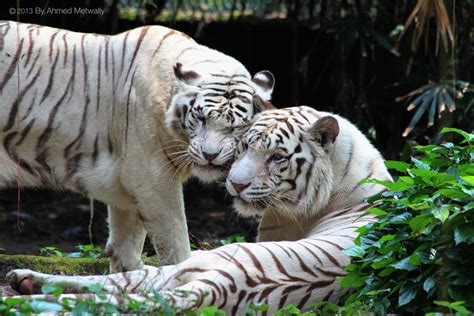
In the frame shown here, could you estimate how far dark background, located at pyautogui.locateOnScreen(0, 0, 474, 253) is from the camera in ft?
29.5

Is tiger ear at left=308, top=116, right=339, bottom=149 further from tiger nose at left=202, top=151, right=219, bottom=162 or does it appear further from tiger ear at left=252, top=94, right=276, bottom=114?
tiger nose at left=202, top=151, right=219, bottom=162

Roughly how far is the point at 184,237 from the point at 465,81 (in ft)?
14.8

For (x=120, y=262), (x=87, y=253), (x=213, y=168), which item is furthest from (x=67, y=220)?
(x=213, y=168)

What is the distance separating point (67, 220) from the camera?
9562 millimetres

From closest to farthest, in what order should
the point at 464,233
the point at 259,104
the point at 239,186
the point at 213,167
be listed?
the point at 464,233 → the point at 239,186 → the point at 213,167 → the point at 259,104

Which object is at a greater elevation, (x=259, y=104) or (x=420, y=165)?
(x=259, y=104)

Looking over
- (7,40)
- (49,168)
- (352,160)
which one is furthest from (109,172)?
(352,160)

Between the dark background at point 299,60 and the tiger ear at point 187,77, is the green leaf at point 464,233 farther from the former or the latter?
the dark background at point 299,60

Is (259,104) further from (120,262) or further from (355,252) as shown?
(120,262)

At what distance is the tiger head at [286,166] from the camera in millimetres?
4770

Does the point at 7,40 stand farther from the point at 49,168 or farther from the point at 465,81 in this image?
the point at 465,81

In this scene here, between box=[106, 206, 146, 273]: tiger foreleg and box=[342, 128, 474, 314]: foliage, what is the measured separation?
185 cm

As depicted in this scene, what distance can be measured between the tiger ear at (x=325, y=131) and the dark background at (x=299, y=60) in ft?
12.6

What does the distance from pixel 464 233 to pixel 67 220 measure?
6.34 metres
